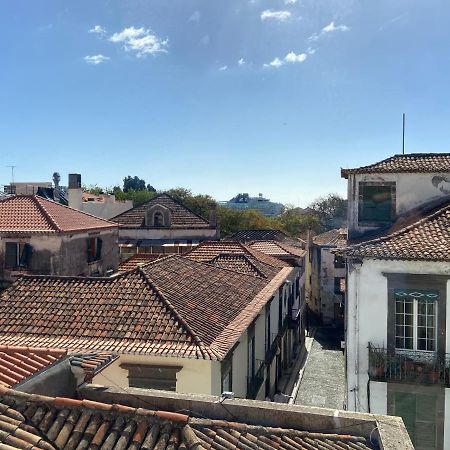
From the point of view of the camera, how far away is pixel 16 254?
64.0 feet

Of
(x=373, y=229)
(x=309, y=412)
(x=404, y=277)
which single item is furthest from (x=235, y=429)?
(x=373, y=229)

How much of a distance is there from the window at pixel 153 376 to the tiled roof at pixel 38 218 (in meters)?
10.2

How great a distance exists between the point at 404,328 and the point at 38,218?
1553 cm


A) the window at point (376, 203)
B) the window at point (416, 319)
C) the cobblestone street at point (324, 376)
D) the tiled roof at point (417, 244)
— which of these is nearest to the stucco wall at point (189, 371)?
the tiled roof at point (417, 244)

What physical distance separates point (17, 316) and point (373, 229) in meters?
11.4

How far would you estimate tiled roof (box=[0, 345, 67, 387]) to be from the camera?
6.42 m

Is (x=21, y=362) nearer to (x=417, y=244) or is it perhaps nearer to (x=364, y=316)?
(x=364, y=316)

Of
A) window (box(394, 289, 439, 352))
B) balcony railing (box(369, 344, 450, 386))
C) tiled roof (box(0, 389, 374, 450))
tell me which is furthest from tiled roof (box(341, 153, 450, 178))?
tiled roof (box(0, 389, 374, 450))

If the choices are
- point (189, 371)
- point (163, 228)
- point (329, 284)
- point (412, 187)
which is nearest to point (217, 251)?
point (412, 187)

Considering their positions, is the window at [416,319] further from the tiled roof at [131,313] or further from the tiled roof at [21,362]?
the tiled roof at [21,362]

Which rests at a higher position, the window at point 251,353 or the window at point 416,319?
the window at point 416,319

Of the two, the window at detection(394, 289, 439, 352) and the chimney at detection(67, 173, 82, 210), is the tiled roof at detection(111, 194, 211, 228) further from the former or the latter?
the window at detection(394, 289, 439, 352)

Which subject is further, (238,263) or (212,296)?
(238,263)

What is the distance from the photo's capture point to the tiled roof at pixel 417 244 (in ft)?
39.7
